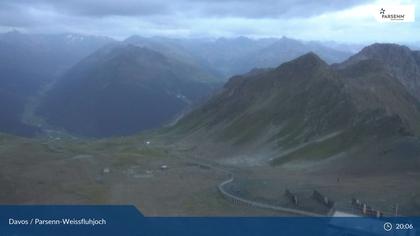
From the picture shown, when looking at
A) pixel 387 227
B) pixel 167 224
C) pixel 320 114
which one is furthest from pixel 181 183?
pixel 320 114

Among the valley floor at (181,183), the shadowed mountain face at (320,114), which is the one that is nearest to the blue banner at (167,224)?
the valley floor at (181,183)

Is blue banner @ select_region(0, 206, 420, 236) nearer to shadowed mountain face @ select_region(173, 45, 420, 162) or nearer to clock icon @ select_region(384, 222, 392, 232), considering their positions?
clock icon @ select_region(384, 222, 392, 232)

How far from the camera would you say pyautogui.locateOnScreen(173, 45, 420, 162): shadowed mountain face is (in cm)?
13925

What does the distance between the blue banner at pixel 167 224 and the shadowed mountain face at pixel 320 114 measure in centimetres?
6655

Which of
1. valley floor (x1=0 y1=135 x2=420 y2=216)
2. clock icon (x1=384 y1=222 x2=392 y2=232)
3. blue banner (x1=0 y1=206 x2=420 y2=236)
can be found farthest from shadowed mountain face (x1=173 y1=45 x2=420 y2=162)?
clock icon (x1=384 y1=222 x2=392 y2=232)

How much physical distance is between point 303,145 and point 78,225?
91.7 meters

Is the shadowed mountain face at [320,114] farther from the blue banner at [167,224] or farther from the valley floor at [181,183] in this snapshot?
the blue banner at [167,224]

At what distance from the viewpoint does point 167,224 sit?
70250 millimetres

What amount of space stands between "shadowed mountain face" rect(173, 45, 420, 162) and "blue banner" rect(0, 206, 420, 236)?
218ft

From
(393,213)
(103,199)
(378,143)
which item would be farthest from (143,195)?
(378,143)

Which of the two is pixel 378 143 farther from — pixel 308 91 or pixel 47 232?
pixel 47 232

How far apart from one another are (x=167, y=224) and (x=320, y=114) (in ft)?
316

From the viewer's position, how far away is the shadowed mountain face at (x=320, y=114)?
139 metres

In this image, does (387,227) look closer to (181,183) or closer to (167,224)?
(167,224)
